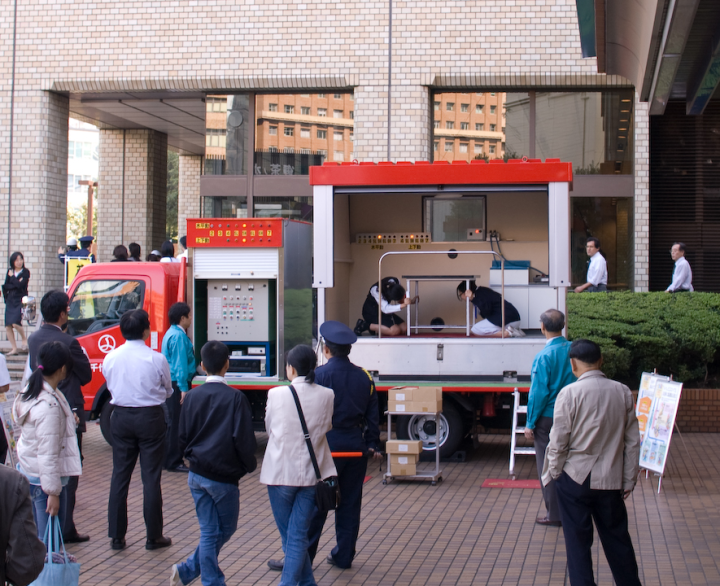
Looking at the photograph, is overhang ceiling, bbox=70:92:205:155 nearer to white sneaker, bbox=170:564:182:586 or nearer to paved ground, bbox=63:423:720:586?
paved ground, bbox=63:423:720:586

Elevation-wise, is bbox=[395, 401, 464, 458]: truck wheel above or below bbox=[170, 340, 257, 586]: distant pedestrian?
below

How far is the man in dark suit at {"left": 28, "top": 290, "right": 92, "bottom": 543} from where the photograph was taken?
6.08m

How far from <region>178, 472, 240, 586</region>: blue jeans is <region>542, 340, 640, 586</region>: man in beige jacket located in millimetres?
1872

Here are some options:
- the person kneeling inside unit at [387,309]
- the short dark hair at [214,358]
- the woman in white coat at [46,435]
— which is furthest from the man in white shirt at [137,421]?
the person kneeling inside unit at [387,309]

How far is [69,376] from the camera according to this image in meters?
6.26

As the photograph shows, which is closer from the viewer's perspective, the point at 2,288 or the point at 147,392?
the point at 147,392

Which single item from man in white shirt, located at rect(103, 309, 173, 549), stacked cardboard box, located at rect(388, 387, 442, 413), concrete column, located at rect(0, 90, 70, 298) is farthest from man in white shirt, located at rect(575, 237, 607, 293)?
concrete column, located at rect(0, 90, 70, 298)

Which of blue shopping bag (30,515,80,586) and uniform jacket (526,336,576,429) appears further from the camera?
uniform jacket (526,336,576,429)

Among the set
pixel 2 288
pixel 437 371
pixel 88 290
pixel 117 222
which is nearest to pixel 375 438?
pixel 437 371

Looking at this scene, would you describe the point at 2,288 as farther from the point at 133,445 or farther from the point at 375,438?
the point at 375,438

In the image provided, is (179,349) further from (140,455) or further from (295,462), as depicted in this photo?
(295,462)

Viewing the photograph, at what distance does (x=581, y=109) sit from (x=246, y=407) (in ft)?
37.5

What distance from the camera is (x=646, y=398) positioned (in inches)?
334

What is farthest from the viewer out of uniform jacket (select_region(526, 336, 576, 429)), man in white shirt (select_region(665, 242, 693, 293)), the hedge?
man in white shirt (select_region(665, 242, 693, 293))
